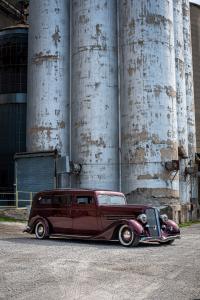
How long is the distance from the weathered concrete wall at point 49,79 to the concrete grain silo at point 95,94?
79 cm

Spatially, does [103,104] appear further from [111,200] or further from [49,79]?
[111,200]

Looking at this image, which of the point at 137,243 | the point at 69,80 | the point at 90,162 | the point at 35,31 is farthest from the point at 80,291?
the point at 35,31

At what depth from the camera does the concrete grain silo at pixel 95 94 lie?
30516 millimetres

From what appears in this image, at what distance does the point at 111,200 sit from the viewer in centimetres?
1688

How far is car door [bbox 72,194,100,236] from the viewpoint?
1598 centimetres

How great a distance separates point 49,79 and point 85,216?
17992 millimetres

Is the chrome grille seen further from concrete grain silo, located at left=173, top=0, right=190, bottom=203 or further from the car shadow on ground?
concrete grain silo, located at left=173, top=0, right=190, bottom=203

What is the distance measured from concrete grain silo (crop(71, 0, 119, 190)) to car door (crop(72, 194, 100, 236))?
13705mm

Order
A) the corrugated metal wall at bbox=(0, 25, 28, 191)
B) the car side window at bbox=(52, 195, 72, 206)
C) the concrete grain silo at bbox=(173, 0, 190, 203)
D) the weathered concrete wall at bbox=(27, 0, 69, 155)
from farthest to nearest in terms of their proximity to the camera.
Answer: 1. the corrugated metal wall at bbox=(0, 25, 28, 191)
2. the concrete grain silo at bbox=(173, 0, 190, 203)
3. the weathered concrete wall at bbox=(27, 0, 69, 155)
4. the car side window at bbox=(52, 195, 72, 206)

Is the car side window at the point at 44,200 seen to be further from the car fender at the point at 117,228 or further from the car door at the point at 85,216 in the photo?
the car fender at the point at 117,228

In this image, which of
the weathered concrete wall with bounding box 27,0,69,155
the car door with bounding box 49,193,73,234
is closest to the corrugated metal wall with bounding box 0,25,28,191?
the weathered concrete wall with bounding box 27,0,69,155

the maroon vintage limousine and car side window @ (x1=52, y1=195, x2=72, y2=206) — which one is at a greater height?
car side window @ (x1=52, y1=195, x2=72, y2=206)

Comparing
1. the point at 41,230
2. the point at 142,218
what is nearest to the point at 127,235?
the point at 142,218

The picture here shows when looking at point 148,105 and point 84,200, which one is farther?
point 148,105
